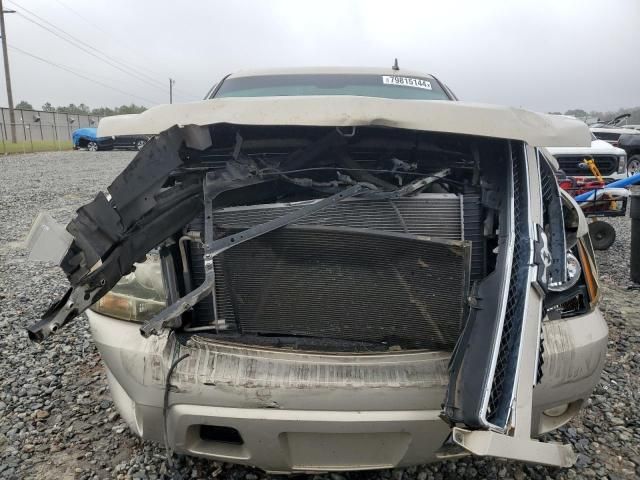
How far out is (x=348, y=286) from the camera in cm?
194

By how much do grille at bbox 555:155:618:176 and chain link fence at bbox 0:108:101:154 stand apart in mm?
24101

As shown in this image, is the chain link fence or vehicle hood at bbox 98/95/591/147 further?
the chain link fence

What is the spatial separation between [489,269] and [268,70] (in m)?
2.72

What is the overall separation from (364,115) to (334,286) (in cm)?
64

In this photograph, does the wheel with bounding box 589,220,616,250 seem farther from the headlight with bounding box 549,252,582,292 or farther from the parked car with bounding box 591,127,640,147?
the parked car with bounding box 591,127,640,147

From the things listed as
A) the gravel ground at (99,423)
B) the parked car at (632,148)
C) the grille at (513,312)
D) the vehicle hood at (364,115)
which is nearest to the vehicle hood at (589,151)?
the gravel ground at (99,423)

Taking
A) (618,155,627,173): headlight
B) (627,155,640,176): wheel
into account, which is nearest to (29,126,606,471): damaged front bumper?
(618,155,627,173): headlight

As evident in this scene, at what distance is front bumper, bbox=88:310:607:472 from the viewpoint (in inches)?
66.9

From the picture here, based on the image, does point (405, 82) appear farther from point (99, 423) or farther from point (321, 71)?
point (99, 423)

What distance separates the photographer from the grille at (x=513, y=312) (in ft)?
5.22

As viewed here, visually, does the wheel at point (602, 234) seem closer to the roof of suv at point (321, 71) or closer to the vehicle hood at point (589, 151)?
the vehicle hood at point (589, 151)

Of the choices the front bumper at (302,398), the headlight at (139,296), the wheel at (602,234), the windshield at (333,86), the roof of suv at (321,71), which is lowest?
the wheel at (602,234)

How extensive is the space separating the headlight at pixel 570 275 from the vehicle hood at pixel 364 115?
1.77 feet

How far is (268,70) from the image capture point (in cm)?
406
